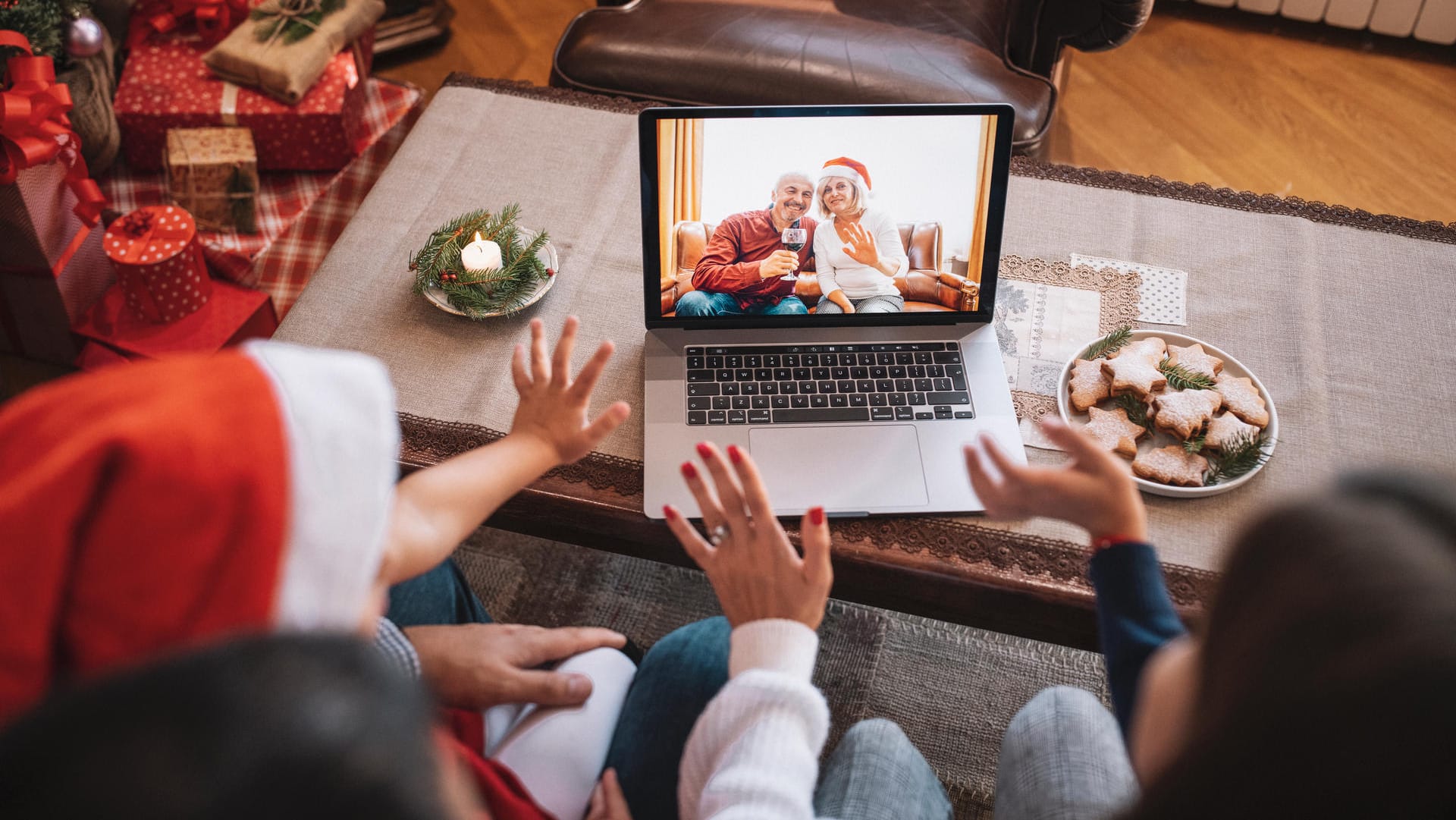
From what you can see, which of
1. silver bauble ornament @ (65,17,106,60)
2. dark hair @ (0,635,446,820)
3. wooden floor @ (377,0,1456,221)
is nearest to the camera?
dark hair @ (0,635,446,820)

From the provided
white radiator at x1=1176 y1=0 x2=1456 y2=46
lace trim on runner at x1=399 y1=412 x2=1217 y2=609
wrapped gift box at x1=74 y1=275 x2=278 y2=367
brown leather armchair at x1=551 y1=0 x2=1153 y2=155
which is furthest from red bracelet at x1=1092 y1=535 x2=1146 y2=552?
white radiator at x1=1176 y1=0 x2=1456 y2=46

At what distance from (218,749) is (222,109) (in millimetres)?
1858

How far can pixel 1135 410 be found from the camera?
104cm

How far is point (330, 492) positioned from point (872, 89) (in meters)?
1.43

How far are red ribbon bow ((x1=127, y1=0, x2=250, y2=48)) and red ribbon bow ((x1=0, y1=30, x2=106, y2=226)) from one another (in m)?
0.44

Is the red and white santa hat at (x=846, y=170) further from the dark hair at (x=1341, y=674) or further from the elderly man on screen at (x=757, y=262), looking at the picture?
the dark hair at (x=1341, y=674)

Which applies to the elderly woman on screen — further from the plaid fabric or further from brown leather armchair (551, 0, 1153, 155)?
the plaid fabric

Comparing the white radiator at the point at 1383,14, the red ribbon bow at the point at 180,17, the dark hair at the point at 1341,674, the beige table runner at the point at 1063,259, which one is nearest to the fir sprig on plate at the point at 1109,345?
the beige table runner at the point at 1063,259

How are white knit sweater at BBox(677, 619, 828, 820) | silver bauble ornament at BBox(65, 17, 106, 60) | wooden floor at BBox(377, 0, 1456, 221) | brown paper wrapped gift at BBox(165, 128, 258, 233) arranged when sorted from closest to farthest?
white knit sweater at BBox(677, 619, 828, 820), silver bauble ornament at BBox(65, 17, 106, 60), brown paper wrapped gift at BBox(165, 128, 258, 233), wooden floor at BBox(377, 0, 1456, 221)

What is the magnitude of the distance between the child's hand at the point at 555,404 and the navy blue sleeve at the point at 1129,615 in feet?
1.49

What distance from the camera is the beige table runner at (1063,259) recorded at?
1.02 meters

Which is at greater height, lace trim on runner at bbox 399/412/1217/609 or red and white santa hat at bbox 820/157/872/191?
red and white santa hat at bbox 820/157/872/191

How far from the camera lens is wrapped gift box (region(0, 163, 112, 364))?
1.51m

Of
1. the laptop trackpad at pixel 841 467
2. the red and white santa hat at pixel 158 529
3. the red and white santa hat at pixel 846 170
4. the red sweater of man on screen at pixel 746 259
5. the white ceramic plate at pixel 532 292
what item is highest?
the red and white santa hat at pixel 158 529
